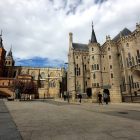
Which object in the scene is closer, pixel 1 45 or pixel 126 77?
pixel 126 77

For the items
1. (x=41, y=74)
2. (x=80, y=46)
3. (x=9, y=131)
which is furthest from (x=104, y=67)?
(x=9, y=131)

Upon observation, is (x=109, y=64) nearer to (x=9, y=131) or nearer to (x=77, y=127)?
(x=77, y=127)

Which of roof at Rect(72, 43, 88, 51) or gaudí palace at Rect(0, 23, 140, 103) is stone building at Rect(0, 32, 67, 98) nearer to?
gaudí palace at Rect(0, 23, 140, 103)

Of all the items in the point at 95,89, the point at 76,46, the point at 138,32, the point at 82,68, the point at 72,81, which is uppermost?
the point at 76,46

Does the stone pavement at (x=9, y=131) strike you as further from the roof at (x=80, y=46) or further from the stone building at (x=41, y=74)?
the roof at (x=80, y=46)

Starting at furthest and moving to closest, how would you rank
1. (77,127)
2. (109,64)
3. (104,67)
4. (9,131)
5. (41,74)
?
(41,74) → (104,67) → (109,64) → (77,127) → (9,131)

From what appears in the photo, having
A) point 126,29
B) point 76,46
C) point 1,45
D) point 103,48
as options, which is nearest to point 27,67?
point 1,45

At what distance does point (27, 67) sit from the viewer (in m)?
58.9

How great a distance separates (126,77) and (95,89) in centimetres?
1823

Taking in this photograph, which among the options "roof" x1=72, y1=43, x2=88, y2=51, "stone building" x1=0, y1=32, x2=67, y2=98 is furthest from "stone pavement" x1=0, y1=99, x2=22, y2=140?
"roof" x1=72, y1=43, x2=88, y2=51

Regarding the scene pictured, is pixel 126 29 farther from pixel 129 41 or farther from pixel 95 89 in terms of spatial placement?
pixel 95 89

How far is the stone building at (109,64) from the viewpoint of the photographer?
98.7ft

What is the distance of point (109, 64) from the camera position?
36.5 meters

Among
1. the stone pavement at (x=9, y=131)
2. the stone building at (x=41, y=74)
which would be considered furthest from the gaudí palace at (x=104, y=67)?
the stone pavement at (x=9, y=131)
